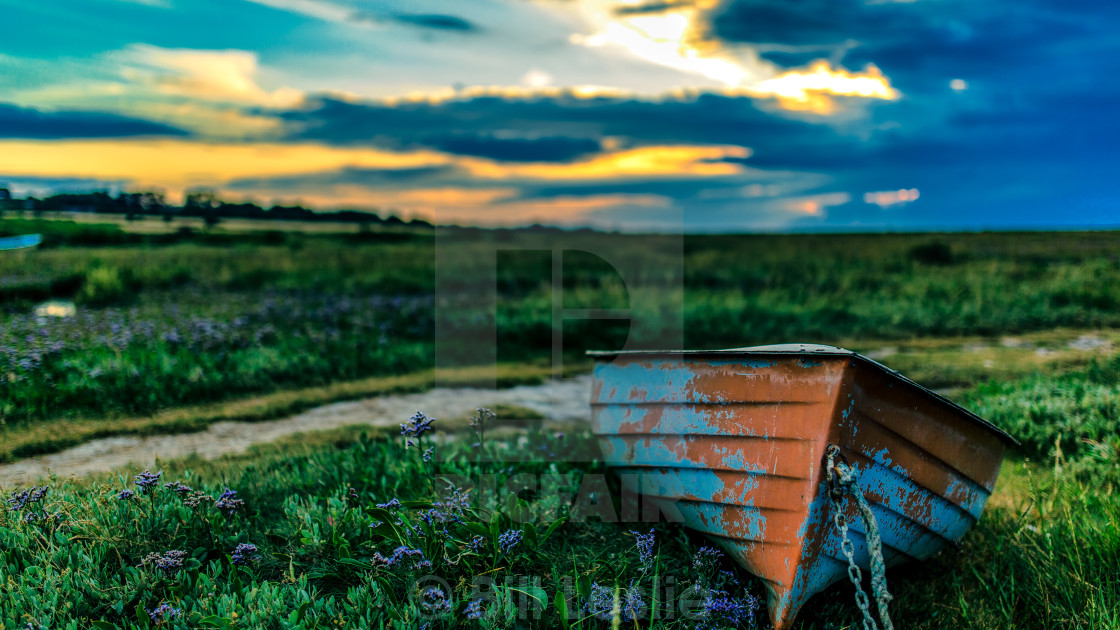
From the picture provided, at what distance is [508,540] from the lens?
3.70 metres

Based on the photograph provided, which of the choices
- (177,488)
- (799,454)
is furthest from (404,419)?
(799,454)

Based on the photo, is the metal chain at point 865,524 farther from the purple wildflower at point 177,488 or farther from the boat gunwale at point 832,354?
the purple wildflower at point 177,488

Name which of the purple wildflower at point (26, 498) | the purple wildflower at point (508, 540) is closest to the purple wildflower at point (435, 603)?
the purple wildflower at point (508, 540)

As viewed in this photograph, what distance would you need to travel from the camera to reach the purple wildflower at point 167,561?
355 cm

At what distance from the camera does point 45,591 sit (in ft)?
11.2

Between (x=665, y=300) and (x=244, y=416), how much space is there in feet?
33.3

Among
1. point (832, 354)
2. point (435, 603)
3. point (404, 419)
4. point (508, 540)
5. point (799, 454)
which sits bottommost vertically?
point (404, 419)

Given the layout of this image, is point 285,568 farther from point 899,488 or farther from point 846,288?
point 846,288

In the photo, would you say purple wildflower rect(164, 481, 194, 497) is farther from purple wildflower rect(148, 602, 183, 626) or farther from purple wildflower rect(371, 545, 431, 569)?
purple wildflower rect(371, 545, 431, 569)

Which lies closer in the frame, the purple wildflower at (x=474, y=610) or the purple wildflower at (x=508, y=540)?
the purple wildflower at (x=474, y=610)

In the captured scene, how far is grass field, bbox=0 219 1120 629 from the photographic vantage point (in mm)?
3596

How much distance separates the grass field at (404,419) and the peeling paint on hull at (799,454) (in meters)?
0.46

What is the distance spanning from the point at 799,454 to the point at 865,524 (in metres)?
0.59

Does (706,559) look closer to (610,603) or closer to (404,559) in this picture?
(610,603)
